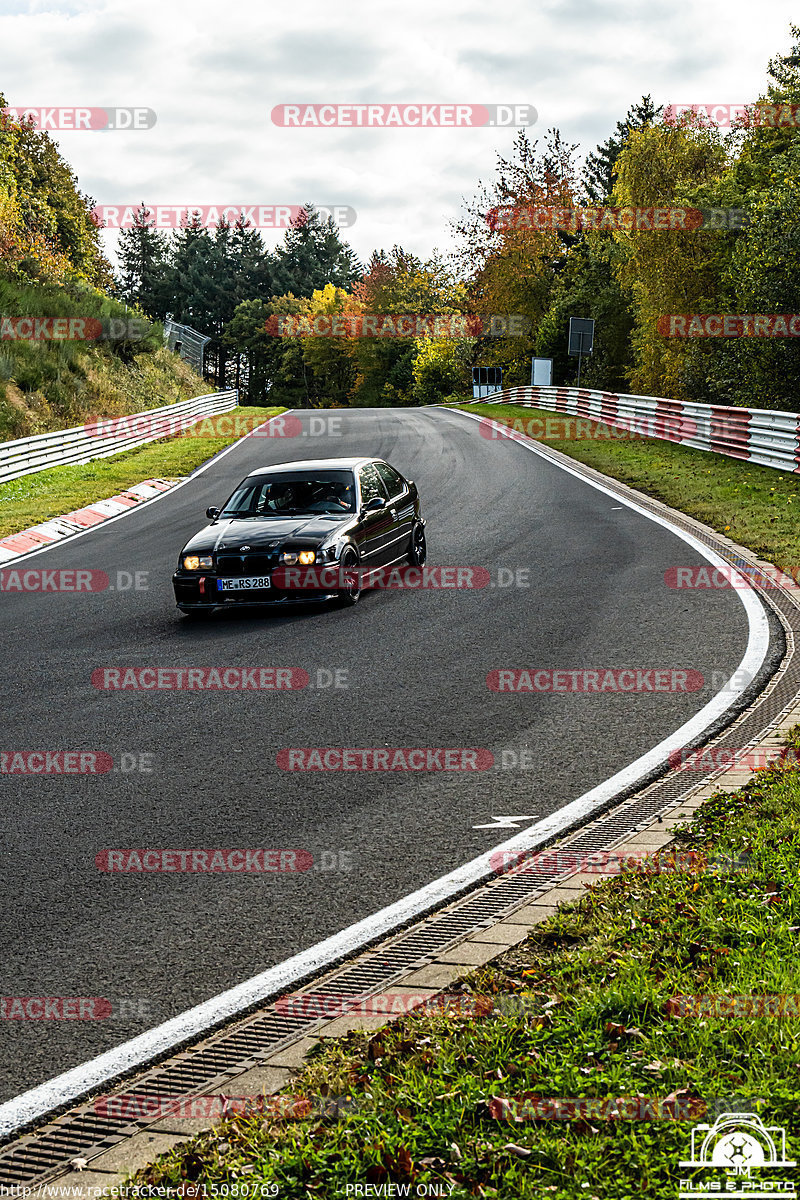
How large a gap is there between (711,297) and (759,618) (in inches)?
1362

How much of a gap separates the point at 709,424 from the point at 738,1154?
21756 millimetres

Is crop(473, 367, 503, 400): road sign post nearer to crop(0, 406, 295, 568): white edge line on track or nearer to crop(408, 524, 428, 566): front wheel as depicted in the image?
crop(0, 406, 295, 568): white edge line on track

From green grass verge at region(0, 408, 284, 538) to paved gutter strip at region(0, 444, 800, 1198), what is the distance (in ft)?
44.1

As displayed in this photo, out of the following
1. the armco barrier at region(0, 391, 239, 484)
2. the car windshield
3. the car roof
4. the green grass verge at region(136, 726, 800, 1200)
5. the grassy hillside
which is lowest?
the green grass verge at region(136, 726, 800, 1200)

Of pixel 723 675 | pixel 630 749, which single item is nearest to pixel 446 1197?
pixel 630 749

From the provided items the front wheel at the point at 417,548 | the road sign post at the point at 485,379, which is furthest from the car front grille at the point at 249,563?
the road sign post at the point at 485,379

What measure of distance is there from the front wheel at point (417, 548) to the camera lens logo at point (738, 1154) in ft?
35.5

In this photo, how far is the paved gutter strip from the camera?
327cm

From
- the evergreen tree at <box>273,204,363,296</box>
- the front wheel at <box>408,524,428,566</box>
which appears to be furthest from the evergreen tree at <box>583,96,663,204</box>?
the front wheel at <box>408,524,428,566</box>

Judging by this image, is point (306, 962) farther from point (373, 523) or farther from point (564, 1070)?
point (373, 523)

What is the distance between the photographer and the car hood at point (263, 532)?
37.6 feet

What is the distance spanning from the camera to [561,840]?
5.54 meters

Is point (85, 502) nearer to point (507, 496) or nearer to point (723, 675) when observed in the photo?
point (507, 496)

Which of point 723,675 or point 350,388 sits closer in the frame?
point 723,675
